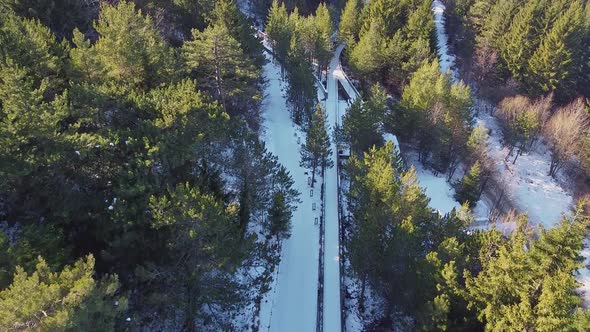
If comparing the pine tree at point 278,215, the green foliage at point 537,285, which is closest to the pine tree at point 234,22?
the pine tree at point 278,215

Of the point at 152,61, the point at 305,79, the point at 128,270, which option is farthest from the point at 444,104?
the point at 128,270

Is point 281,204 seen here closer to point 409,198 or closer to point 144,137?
point 409,198

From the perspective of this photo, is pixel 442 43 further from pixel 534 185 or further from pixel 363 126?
pixel 363 126

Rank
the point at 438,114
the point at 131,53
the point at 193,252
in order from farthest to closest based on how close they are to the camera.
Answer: the point at 438,114
the point at 131,53
the point at 193,252

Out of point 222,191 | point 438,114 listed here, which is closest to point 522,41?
point 438,114

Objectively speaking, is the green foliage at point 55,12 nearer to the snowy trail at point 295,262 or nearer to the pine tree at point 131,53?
the pine tree at point 131,53

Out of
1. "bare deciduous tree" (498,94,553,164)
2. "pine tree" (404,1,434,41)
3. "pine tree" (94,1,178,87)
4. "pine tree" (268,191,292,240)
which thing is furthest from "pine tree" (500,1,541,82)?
"pine tree" (94,1,178,87)
